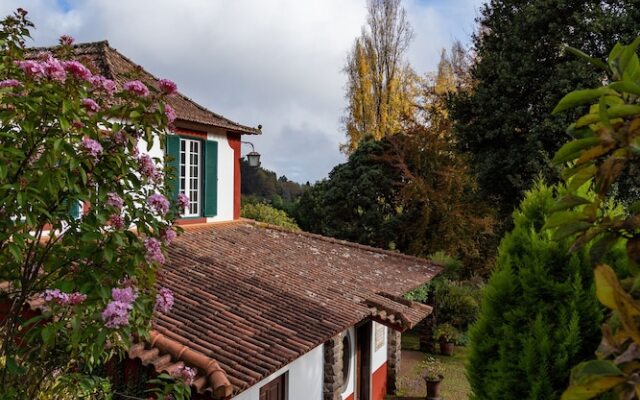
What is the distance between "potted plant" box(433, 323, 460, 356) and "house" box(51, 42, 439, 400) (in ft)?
13.2

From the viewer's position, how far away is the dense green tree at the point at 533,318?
4.04 metres

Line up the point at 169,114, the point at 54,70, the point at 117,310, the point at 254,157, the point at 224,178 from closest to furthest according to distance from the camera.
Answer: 1. the point at 117,310
2. the point at 54,70
3. the point at 169,114
4. the point at 224,178
5. the point at 254,157

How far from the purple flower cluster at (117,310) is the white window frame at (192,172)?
9.11 meters

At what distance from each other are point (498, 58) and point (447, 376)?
973 cm

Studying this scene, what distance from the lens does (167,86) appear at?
3.62m

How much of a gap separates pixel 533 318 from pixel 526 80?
11.3m

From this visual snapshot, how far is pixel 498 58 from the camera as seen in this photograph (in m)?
14.6

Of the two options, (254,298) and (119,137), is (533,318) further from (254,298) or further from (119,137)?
(254,298)

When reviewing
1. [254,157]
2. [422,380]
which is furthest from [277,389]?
[422,380]

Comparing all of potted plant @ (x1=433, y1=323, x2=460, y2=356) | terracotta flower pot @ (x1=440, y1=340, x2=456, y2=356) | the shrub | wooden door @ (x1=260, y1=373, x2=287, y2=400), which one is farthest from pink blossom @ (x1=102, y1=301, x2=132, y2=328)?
the shrub

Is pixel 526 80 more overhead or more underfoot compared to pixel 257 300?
more overhead

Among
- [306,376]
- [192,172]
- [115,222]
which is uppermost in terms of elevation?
[192,172]

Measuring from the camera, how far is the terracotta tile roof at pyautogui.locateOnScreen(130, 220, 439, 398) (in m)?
6.42

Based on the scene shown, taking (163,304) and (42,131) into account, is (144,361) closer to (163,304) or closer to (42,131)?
(163,304)
